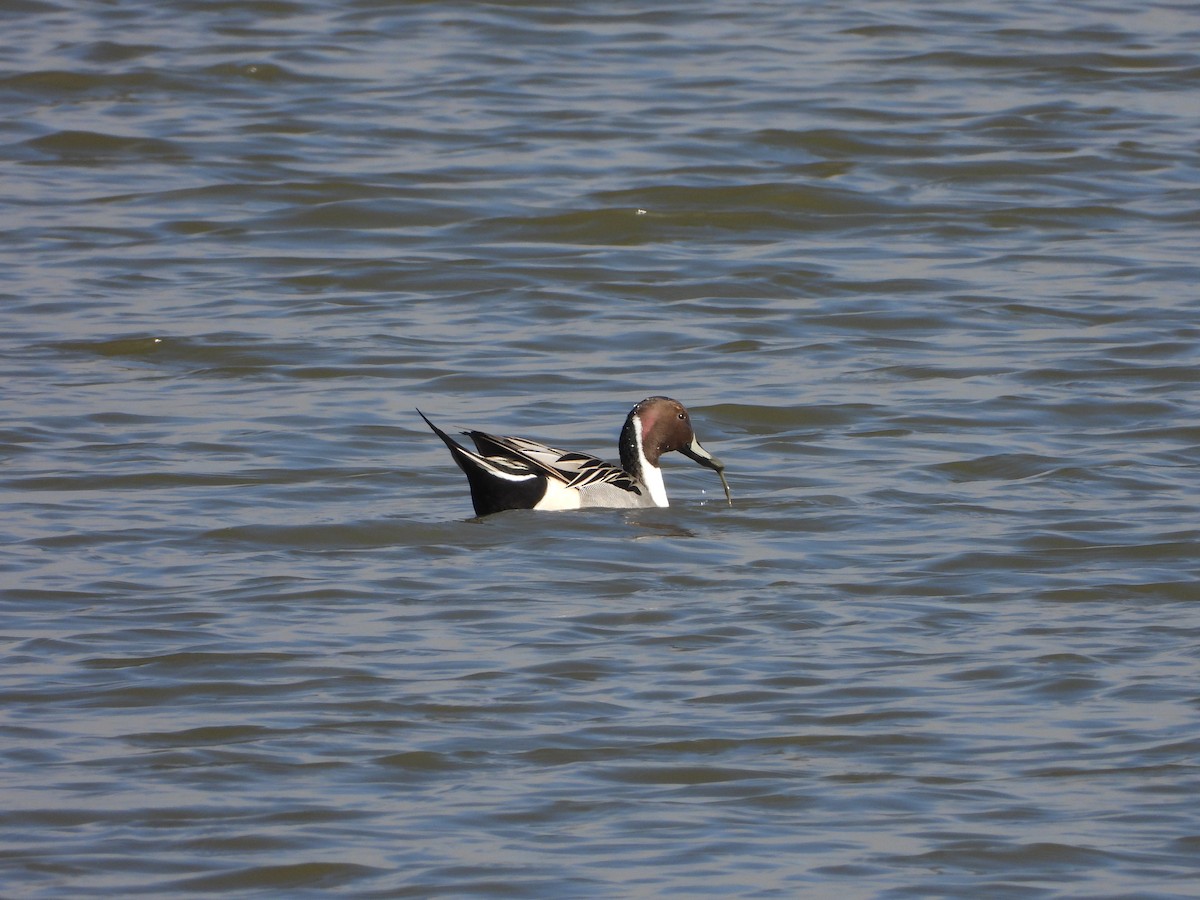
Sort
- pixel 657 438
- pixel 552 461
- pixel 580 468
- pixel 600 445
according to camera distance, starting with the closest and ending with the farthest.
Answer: pixel 552 461 → pixel 580 468 → pixel 657 438 → pixel 600 445

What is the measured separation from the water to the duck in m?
0.12

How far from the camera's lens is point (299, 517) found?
8.37 meters

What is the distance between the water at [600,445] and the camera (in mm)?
5348

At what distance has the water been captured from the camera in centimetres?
535

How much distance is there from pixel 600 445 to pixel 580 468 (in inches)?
44.9

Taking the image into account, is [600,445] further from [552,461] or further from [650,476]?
[552,461]

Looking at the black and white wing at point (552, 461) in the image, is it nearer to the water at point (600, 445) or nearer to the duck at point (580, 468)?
the duck at point (580, 468)

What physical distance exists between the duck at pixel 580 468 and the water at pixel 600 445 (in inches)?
4.7

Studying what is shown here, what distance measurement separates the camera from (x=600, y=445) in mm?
9820

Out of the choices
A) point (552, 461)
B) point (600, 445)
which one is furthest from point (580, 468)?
point (600, 445)

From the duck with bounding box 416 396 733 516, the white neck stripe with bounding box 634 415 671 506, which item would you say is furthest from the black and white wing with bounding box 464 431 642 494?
the white neck stripe with bounding box 634 415 671 506

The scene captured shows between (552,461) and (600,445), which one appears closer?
(552,461)

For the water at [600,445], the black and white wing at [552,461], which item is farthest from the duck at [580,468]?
the water at [600,445]


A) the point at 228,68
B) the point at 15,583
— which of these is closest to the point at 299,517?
the point at 15,583
